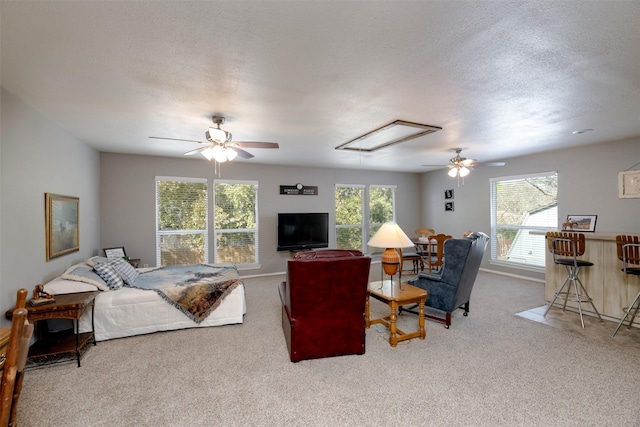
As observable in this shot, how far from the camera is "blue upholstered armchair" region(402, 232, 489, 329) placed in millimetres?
3520

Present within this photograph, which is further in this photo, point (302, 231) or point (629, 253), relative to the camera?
point (302, 231)

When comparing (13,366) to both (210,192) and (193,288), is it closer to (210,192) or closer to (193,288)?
(193,288)

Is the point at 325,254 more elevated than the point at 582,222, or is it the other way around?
the point at 582,222

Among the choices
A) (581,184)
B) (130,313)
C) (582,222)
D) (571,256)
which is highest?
(581,184)

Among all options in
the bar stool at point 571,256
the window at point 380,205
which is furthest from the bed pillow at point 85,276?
the window at point 380,205

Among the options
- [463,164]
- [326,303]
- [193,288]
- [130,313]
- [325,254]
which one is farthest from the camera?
[463,164]

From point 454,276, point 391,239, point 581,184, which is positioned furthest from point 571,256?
point 391,239

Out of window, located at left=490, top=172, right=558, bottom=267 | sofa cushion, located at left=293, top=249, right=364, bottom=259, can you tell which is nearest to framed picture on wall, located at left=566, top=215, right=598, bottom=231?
window, located at left=490, top=172, right=558, bottom=267

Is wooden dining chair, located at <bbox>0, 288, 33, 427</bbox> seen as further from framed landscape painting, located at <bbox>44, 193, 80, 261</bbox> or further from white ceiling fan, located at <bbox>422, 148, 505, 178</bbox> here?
white ceiling fan, located at <bbox>422, 148, 505, 178</bbox>

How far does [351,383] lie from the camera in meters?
2.44

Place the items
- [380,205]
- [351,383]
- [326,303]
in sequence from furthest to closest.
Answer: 1. [380,205]
2. [326,303]
3. [351,383]

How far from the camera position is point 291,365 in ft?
9.04

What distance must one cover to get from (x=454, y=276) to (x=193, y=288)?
129 inches

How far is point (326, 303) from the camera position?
109 inches
